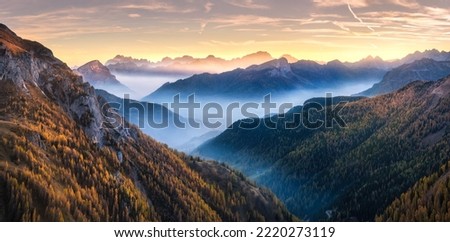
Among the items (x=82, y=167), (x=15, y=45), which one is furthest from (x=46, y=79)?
(x=82, y=167)

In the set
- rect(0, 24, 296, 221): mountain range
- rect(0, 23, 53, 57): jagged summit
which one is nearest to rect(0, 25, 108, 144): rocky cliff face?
rect(0, 23, 53, 57): jagged summit

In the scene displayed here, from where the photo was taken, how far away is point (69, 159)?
8175cm

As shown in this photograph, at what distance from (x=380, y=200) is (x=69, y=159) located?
367 ft

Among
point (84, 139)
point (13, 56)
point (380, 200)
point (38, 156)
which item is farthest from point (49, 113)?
point (380, 200)

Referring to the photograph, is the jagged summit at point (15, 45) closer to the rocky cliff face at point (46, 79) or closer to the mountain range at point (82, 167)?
the rocky cliff face at point (46, 79)

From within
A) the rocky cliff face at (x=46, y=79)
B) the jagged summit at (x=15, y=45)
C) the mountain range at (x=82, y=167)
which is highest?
the jagged summit at (x=15, y=45)

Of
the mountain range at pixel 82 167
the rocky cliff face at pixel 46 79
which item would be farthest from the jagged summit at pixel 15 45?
the mountain range at pixel 82 167

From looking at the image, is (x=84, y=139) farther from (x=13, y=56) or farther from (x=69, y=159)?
(x=13, y=56)

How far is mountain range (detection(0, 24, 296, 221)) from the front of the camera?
61469 millimetres

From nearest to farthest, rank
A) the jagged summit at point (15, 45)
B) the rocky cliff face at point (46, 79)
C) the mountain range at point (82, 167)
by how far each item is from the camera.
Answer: the mountain range at point (82, 167) < the rocky cliff face at point (46, 79) < the jagged summit at point (15, 45)

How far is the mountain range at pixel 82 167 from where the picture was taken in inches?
2420

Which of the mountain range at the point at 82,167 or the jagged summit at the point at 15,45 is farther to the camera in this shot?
the jagged summit at the point at 15,45

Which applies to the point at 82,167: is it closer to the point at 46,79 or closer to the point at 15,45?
the point at 46,79

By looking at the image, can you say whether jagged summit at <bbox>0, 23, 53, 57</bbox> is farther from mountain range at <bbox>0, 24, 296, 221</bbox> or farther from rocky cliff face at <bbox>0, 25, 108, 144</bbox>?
mountain range at <bbox>0, 24, 296, 221</bbox>
